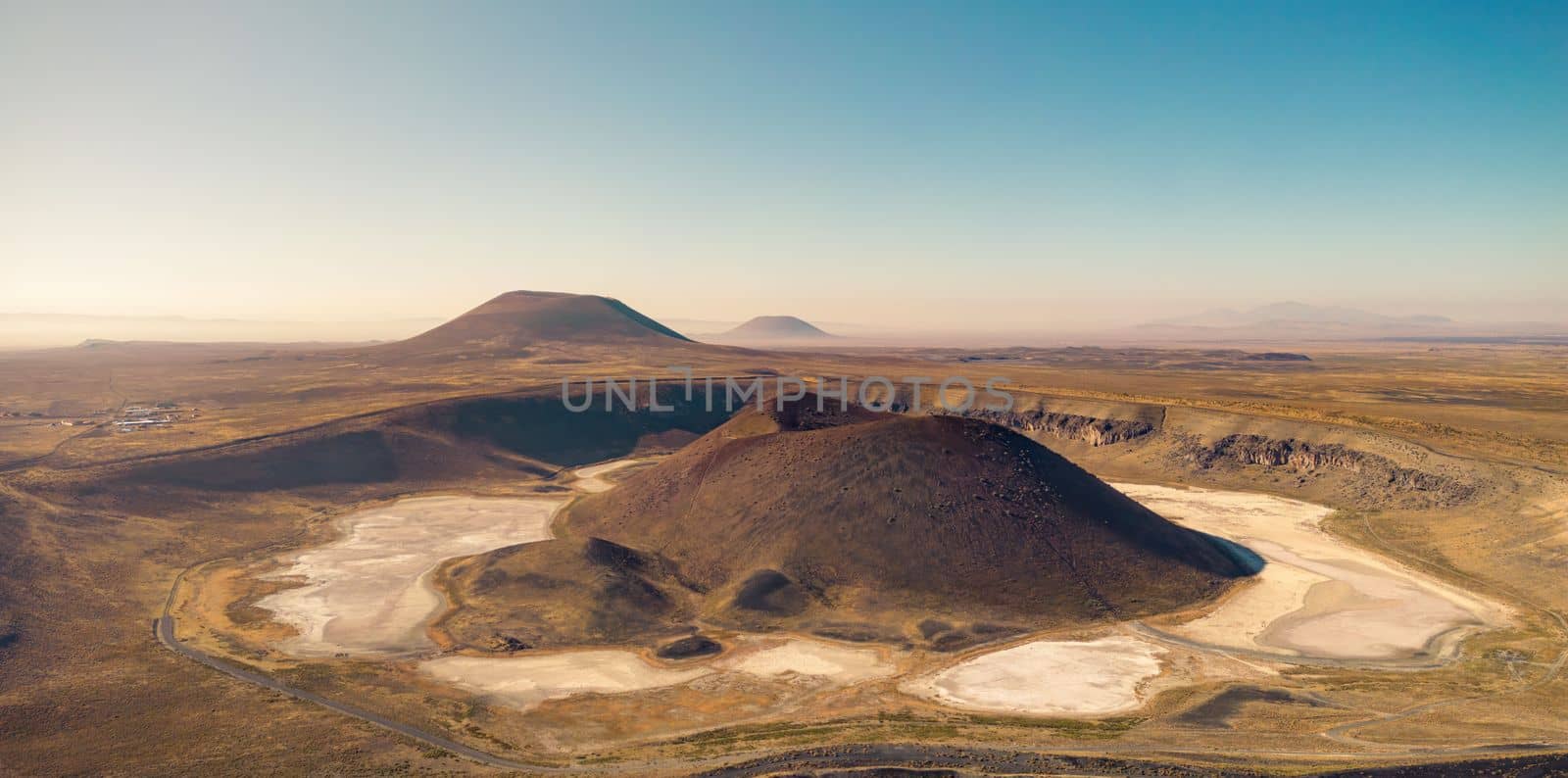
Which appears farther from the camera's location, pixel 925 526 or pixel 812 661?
pixel 925 526

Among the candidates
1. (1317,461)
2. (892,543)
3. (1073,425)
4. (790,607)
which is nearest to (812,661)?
(790,607)

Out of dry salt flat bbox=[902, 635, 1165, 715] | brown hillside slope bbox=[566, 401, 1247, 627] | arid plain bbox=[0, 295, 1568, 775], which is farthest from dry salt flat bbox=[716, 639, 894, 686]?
brown hillside slope bbox=[566, 401, 1247, 627]

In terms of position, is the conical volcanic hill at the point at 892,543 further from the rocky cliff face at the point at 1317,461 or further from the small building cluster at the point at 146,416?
the small building cluster at the point at 146,416

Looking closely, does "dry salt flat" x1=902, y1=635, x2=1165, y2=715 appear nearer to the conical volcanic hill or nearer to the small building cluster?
the conical volcanic hill

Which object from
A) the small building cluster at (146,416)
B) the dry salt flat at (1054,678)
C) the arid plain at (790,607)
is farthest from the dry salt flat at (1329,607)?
the small building cluster at (146,416)

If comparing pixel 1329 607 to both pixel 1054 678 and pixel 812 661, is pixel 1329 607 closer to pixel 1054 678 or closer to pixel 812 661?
pixel 1054 678
